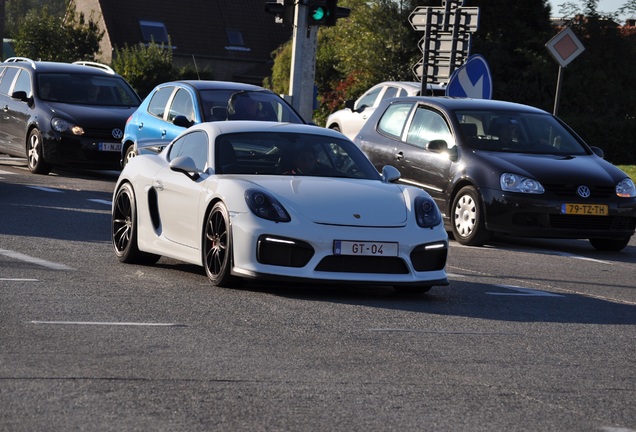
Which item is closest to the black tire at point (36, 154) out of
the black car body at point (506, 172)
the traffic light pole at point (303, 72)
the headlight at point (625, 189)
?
the traffic light pole at point (303, 72)

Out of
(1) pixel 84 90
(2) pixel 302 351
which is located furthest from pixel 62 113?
(2) pixel 302 351

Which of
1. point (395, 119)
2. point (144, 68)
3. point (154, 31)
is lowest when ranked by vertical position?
point (144, 68)

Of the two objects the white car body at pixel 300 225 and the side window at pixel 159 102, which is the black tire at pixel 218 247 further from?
the side window at pixel 159 102

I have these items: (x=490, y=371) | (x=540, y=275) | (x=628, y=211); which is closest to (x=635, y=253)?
(x=628, y=211)

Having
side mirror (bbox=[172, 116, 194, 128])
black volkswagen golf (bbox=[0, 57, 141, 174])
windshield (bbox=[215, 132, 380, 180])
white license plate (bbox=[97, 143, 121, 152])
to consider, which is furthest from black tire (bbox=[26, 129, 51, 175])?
windshield (bbox=[215, 132, 380, 180])

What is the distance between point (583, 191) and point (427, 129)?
7.89 ft

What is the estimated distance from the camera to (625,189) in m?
15.7

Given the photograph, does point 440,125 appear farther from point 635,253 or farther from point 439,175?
point 635,253

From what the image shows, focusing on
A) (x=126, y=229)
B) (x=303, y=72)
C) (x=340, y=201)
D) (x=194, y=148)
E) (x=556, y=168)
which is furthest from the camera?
(x=303, y=72)

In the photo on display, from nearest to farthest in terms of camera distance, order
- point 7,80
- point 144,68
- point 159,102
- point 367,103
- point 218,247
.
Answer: point 218,247
point 159,102
point 7,80
point 367,103
point 144,68

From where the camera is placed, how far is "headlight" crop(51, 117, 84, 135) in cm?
2219

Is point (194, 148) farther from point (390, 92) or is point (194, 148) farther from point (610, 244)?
point (390, 92)

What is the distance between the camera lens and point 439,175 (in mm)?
16422

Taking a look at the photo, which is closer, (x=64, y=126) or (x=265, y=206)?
(x=265, y=206)
